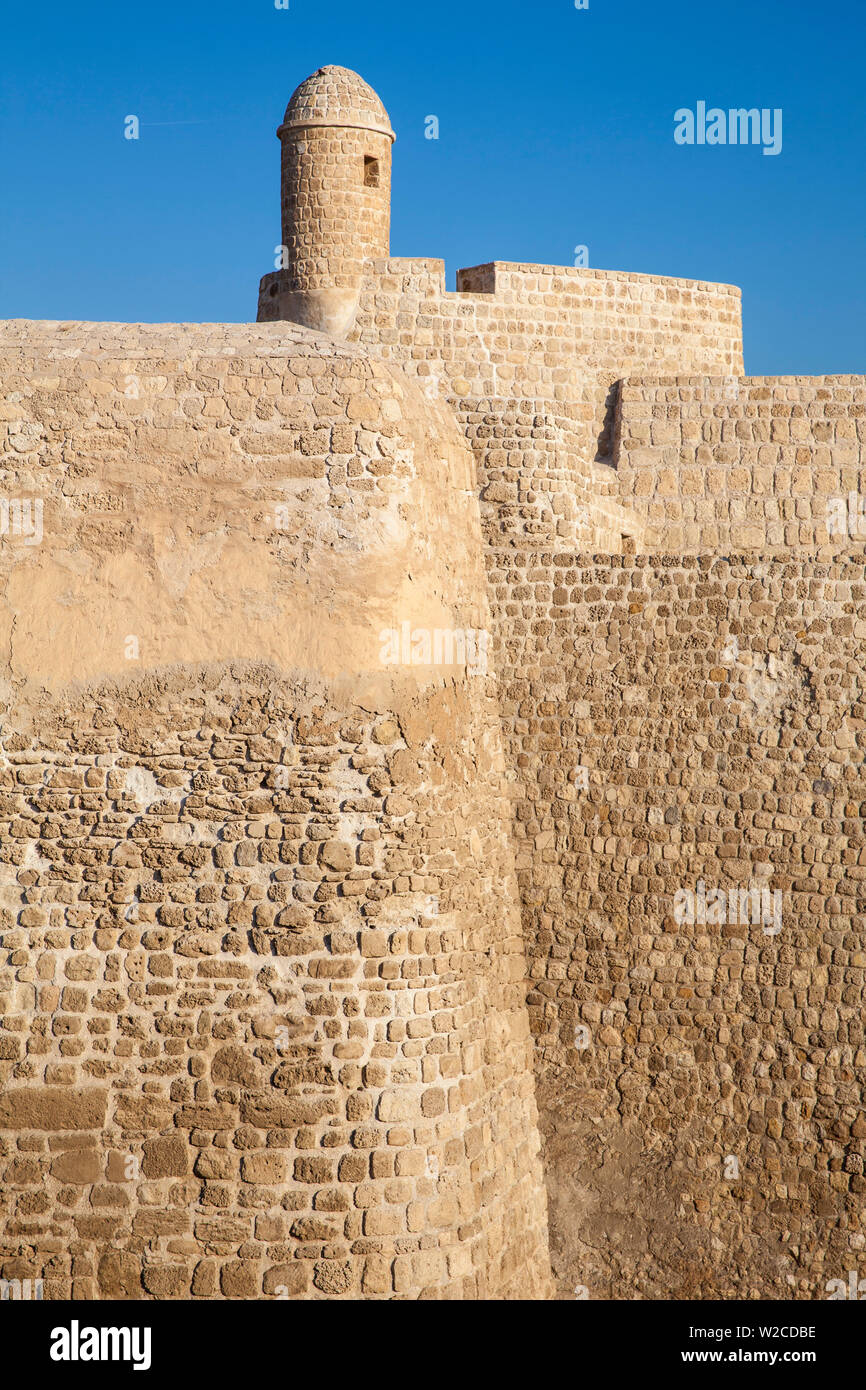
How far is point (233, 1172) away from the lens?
6617 millimetres

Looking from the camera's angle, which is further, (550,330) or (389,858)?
(550,330)

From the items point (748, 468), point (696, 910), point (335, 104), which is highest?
point (335, 104)

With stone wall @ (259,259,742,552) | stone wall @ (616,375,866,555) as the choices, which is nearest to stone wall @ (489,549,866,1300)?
stone wall @ (259,259,742,552)

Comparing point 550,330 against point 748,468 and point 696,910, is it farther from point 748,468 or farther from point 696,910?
point 696,910

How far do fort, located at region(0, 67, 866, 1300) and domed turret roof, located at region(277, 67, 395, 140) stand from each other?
174 inches

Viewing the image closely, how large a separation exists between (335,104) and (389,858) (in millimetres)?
8173

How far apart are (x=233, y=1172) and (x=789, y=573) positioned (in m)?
4.77

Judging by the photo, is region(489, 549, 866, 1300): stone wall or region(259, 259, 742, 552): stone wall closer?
region(489, 549, 866, 1300): stone wall

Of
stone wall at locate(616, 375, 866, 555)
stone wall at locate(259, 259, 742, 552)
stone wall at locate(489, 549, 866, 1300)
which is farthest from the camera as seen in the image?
stone wall at locate(259, 259, 742, 552)

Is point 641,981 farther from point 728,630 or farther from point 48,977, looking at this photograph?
point 48,977

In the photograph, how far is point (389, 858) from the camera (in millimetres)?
6918

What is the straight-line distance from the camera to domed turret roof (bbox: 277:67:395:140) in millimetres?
12461

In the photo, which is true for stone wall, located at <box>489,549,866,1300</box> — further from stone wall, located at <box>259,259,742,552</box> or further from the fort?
stone wall, located at <box>259,259,742,552</box>

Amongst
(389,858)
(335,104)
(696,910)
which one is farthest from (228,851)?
(335,104)
